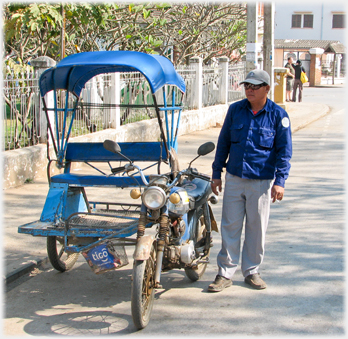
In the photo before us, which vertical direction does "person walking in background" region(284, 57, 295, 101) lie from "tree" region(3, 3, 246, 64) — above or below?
below

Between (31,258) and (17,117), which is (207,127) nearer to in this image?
(17,117)

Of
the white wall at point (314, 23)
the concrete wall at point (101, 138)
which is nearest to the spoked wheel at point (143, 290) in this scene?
the concrete wall at point (101, 138)

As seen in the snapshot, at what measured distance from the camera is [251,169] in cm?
445

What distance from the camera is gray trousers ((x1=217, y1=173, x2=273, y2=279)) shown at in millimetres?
4523

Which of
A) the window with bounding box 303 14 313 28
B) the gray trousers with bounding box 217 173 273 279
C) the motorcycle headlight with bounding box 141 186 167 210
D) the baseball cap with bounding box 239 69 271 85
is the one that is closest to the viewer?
the motorcycle headlight with bounding box 141 186 167 210

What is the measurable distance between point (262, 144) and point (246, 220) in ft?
2.25

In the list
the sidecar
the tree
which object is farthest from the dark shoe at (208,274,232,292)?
the tree

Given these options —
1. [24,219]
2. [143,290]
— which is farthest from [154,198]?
[24,219]

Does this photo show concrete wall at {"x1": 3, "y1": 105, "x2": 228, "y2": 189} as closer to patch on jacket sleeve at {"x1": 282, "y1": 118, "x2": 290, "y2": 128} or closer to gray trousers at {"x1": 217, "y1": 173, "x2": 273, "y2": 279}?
gray trousers at {"x1": 217, "y1": 173, "x2": 273, "y2": 279}

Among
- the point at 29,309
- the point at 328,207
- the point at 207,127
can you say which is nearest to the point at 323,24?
the point at 207,127

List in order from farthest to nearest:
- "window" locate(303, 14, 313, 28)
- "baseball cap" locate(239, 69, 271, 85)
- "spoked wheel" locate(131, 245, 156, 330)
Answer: "window" locate(303, 14, 313, 28) < "baseball cap" locate(239, 69, 271, 85) < "spoked wheel" locate(131, 245, 156, 330)

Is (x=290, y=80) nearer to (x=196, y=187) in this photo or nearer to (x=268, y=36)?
(x=268, y=36)

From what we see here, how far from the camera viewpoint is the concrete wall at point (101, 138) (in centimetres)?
814

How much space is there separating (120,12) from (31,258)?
10439 millimetres
